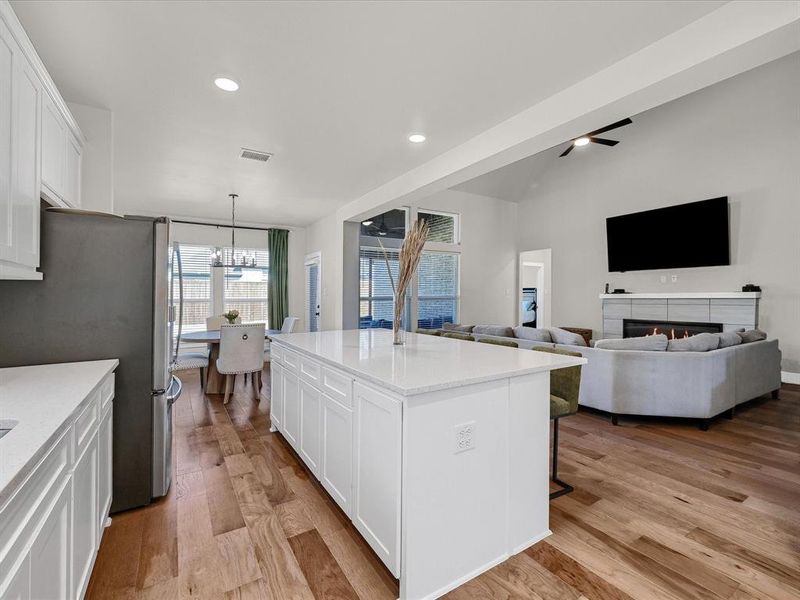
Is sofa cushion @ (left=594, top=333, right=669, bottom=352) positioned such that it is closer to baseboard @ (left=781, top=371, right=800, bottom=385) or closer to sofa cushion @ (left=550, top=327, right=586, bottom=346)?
sofa cushion @ (left=550, top=327, right=586, bottom=346)

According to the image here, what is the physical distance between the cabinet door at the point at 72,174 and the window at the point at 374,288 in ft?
13.8

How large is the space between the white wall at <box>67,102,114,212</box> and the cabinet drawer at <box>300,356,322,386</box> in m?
1.94

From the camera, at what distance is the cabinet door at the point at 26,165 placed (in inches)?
63.9

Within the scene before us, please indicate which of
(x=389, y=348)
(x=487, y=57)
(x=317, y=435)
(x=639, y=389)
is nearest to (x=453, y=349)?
(x=389, y=348)

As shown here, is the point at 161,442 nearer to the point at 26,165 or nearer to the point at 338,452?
the point at 338,452

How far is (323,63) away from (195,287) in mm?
5714

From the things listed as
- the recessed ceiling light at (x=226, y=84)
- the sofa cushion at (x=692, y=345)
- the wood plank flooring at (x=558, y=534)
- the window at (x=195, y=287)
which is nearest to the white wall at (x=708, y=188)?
the sofa cushion at (x=692, y=345)

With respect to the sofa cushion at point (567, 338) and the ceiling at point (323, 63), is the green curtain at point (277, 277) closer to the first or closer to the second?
the ceiling at point (323, 63)

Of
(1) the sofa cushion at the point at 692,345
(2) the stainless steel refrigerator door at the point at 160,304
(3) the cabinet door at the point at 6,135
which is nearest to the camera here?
(3) the cabinet door at the point at 6,135

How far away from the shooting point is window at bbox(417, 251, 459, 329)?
729cm

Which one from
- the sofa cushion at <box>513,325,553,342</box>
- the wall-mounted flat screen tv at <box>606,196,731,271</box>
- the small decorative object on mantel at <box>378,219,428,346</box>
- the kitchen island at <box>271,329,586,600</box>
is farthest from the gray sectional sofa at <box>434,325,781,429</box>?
the wall-mounted flat screen tv at <box>606,196,731,271</box>

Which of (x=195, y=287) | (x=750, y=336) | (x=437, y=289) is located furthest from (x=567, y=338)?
(x=195, y=287)

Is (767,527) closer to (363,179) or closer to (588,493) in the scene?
(588,493)

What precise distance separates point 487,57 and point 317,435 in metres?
2.50
